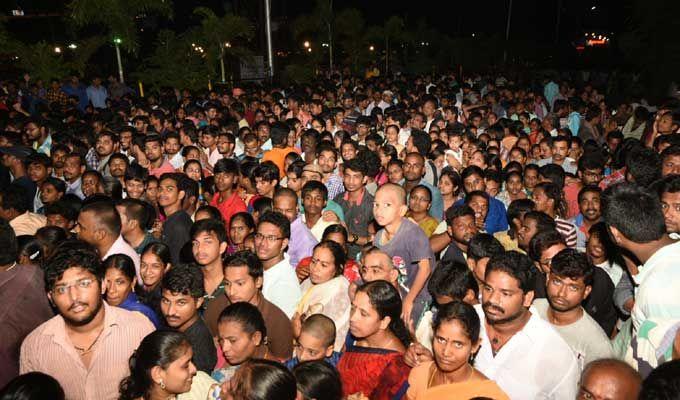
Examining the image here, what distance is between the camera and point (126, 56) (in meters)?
22.1

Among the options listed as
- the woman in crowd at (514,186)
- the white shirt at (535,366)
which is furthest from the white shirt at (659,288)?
the woman in crowd at (514,186)

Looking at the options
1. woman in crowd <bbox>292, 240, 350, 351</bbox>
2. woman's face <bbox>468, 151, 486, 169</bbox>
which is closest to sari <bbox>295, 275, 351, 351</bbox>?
woman in crowd <bbox>292, 240, 350, 351</bbox>

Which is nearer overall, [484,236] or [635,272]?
[635,272]

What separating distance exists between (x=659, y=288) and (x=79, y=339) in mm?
3472

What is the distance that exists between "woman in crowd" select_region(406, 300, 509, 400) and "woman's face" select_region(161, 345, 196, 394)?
1.28 metres

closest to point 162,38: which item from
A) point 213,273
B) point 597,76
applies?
point 213,273

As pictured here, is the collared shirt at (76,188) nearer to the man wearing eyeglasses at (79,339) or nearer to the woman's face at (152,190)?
the woman's face at (152,190)

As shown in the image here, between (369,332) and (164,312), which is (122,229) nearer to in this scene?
(164,312)

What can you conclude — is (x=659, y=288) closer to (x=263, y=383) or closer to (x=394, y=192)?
(x=394, y=192)

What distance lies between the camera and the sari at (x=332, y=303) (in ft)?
13.1

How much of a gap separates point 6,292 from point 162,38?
530 inches

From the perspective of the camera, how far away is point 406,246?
4609 millimetres

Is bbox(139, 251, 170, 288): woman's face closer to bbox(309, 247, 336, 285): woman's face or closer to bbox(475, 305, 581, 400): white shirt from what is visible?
bbox(309, 247, 336, 285): woman's face

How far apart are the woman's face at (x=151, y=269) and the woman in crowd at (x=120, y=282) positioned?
309mm
